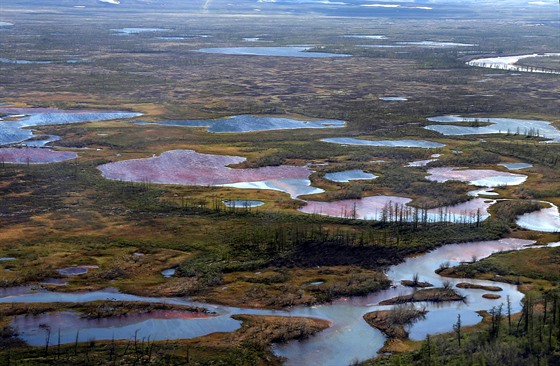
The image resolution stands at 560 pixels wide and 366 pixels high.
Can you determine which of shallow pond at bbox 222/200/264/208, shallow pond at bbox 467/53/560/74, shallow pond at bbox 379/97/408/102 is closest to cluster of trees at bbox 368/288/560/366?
shallow pond at bbox 222/200/264/208

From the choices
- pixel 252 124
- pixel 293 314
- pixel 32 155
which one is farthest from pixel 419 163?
pixel 293 314

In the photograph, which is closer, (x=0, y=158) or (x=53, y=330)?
(x=53, y=330)

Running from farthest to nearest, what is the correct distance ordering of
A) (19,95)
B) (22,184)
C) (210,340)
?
(19,95), (22,184), (210,340)

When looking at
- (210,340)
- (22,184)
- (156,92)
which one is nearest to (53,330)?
(210,340)

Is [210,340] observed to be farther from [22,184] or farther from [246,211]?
[22,184]

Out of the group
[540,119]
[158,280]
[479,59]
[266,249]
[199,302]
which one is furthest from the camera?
[479,59]

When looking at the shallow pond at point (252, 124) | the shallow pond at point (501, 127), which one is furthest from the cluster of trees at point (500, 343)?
the shallow pond at point (252, 124)

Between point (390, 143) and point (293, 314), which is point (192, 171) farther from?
point (293, 314)
